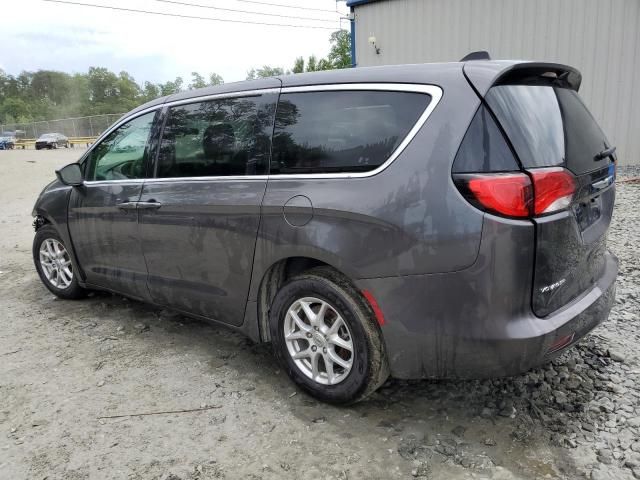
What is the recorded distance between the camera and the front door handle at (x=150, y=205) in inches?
133

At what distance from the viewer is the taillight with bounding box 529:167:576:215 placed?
2.13 metres

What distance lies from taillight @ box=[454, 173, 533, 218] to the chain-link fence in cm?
4251

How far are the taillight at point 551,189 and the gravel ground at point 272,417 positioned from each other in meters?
1.11

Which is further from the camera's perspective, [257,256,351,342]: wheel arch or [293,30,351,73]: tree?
[293,30,351,73]: tree

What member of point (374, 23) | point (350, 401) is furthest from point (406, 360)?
point (374, 23)

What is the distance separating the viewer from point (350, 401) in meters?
2.64

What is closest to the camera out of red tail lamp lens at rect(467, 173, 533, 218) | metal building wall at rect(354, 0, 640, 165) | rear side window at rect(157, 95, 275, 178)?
red tail lamp lens at rect(467, 173, 533, 218)

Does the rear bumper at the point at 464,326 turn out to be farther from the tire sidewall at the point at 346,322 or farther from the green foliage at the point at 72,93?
the green foliage at the point at 72,93

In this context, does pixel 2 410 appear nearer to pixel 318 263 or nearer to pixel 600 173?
pixel 318 263

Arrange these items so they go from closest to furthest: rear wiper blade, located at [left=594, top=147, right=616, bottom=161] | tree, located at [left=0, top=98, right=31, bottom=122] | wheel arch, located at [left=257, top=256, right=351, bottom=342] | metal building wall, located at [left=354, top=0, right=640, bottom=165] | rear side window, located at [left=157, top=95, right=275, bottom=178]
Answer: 1. rear wiper blade, located at [left=594, top=147, right=616, bottom=161]
2. wheel arch, located at [left=257, top=256, right=351, bottom=342]
3. rear side window, located at [left=157, top=95, right=275, bottom=178]
4. metal building wall, located at [left=354, top=0, right=640, bottom=165]
5. tree, located at [left=0, top=98, right=31, bottom=122]

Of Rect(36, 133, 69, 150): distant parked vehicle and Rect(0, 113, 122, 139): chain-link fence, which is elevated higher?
Rect(0, 113, 122, 139): chain-link fence

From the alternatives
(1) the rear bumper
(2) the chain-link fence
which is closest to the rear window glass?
(1) the rear bumper

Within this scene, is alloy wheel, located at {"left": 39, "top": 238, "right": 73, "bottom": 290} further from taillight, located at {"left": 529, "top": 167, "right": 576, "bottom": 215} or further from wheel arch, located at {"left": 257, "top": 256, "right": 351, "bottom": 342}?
taillight, located at {"left": 529, "top": 167, "right": 576, "bottom": 215}

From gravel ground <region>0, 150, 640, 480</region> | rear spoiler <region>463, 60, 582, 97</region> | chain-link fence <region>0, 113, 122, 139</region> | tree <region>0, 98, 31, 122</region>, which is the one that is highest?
tree <region>0, 98, 31, 122</region>
